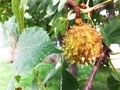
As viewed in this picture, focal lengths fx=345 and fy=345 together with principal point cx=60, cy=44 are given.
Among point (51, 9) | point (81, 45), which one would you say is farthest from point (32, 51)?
point (51, 9)

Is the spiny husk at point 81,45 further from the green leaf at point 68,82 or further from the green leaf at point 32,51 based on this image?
the green leaf at point 68,82

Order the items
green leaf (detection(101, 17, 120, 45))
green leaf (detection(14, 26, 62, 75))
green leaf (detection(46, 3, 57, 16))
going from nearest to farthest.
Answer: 1. green leaf (detection(14, 26, 62, 75))
2. green leaf (detection(101, 17, 120, 45))
3. green leaf (detection(46, 3, 57, 16))

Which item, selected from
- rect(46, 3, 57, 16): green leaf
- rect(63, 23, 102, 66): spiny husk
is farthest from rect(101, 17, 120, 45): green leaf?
rect(46, 3, 57, 16): green leaf

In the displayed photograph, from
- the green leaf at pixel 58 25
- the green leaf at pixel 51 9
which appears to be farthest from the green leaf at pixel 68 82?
the green leaf at pixel 51 9

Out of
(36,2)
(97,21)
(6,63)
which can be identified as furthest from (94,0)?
(6,63)

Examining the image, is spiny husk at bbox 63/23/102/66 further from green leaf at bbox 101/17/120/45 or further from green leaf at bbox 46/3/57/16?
green leaf at bbox 46/3/57/16

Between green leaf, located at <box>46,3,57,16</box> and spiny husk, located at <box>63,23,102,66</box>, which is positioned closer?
spiny husk, located at <box>63,23,102,66</box>

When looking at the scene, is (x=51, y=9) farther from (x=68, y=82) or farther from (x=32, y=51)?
(x=32, y=51)
